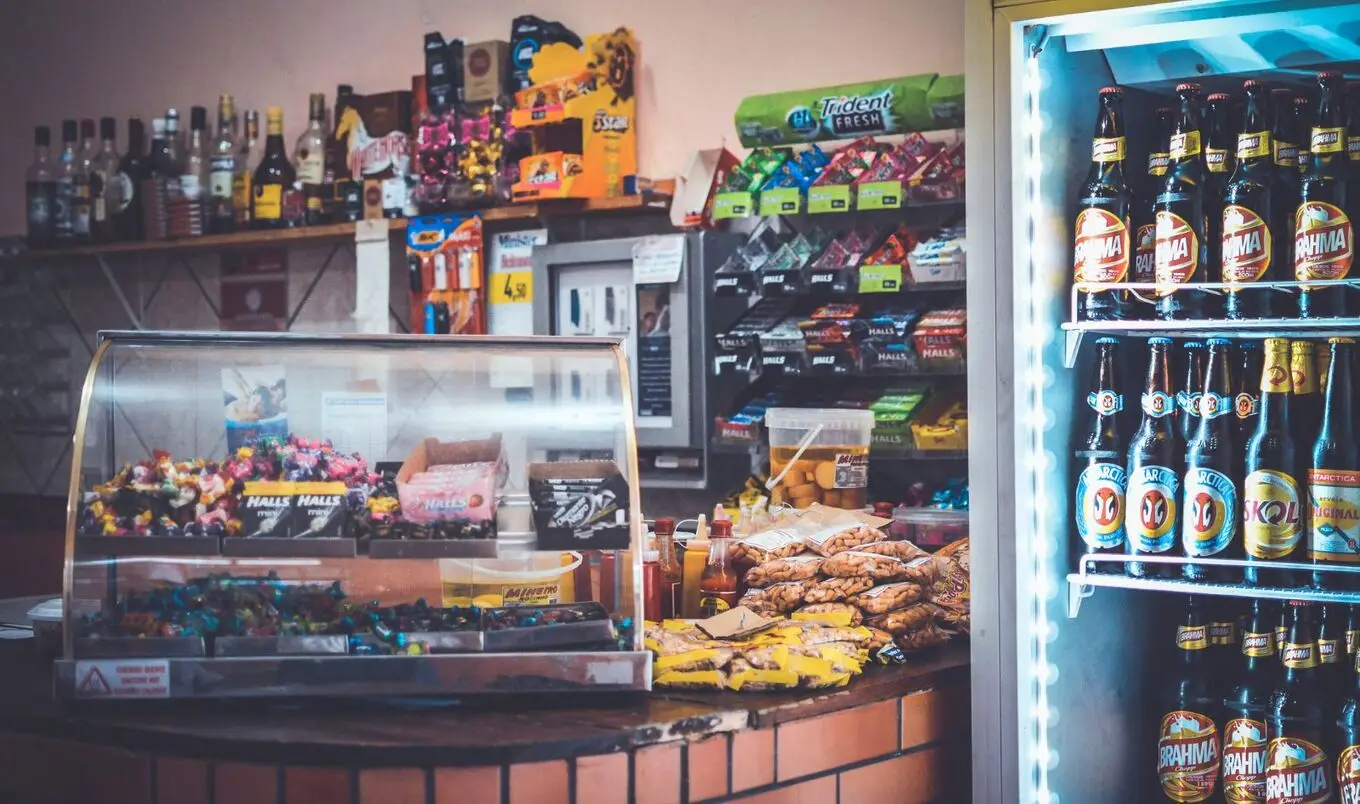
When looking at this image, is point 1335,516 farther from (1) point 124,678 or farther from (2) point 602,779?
(1) point 124,678

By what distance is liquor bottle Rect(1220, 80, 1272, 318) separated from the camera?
2373mm

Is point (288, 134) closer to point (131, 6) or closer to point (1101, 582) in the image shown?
point (131, 6)

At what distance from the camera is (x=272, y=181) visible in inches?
230

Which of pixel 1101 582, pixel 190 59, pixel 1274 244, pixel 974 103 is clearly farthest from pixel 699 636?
pixel 190 59

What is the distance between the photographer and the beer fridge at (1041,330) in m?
2.31

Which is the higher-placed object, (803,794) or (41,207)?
(41,207)

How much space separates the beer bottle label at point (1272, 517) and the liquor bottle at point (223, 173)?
4.59 metres

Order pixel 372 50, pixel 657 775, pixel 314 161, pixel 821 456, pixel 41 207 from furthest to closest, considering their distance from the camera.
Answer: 1. pixel 41 207
2. pixel 372 50
3. pixel 314 161
4. pixel 821 456
5. pixel 657 775

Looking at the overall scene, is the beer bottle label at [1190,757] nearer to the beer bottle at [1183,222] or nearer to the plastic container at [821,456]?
the beer bottle at [1183,222]

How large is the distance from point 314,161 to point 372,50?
561 millimetres

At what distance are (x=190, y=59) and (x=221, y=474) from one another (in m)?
4.79

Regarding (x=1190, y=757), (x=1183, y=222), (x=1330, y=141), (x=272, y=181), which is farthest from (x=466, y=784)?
(x=272, y=181)

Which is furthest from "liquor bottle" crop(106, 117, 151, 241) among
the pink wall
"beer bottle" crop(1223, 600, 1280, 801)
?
"beer bottle" crop(1223, 600, 1280, 801)

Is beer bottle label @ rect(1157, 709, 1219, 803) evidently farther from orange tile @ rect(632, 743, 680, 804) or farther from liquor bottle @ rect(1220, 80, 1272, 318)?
orange tile @ rect(632, 743, 680, 804)
